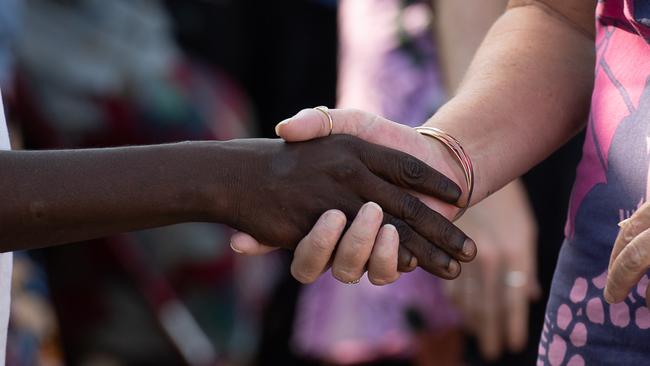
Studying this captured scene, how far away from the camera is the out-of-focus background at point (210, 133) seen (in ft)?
8.93

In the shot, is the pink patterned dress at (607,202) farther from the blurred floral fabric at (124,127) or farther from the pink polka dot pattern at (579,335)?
the blurred floral fabric at (124,127)

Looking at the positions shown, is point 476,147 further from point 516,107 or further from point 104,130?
point 104,130

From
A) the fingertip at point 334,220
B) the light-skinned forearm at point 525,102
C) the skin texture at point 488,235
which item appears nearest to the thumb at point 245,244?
the fingertip at point 334,220

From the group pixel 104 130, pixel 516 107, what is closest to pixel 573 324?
pixel 516 107

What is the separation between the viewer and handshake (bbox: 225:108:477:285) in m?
1.55

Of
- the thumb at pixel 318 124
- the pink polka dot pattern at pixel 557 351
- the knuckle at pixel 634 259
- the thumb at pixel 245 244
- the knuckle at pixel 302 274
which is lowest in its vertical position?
the pink polka dot pattern at pixel 557 351

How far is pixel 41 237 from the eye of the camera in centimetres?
149

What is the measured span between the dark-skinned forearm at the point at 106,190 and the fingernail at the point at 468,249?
350 mm

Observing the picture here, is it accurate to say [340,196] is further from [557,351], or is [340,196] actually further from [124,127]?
[124,127]

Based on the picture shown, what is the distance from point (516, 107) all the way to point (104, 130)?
195 cm

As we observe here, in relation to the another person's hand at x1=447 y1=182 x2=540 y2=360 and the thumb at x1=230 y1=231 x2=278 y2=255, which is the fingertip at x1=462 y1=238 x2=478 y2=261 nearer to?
the thumb at x1=230 y1=231 x2=278 y2=255

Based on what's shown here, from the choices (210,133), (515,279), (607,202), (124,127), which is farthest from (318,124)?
(210,133)

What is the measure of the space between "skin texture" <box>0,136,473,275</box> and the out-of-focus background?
1.06 meters

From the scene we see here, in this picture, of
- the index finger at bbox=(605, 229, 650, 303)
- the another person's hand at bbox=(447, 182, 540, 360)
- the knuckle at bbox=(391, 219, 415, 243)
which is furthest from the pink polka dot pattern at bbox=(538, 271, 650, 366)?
the another person's hand at bbox=(447, 182, 540, 360)
